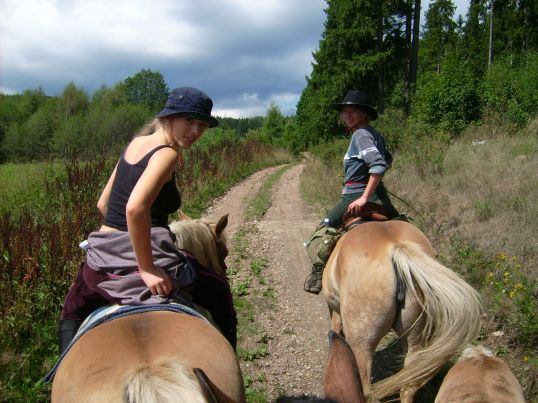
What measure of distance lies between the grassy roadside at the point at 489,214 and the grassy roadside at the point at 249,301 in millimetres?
2487

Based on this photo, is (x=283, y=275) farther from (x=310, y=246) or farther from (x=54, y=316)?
(x=54, y=316)

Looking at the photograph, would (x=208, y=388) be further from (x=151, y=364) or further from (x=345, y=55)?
(x=345, y=55)

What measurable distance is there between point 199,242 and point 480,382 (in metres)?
2.15

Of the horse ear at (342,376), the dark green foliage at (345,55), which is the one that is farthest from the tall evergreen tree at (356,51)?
the horse ear at (342,376)

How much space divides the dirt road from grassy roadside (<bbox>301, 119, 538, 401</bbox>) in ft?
6.23

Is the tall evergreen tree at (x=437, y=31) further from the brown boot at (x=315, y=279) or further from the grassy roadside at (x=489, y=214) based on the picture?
the brown boot at (x=315, y=279)

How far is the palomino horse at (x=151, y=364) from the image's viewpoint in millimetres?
1534

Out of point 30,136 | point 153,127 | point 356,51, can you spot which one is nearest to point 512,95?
point 356,51

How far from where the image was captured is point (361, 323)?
334cm

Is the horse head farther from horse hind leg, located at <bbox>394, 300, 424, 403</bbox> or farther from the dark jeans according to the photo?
the dark jeans

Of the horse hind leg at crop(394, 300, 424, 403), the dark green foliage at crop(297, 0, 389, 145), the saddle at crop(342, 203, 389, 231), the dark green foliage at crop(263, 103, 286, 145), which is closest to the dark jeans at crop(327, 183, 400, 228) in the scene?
the saddle at crop(342, 203, 389, 231)

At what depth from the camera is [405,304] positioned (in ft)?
10.5

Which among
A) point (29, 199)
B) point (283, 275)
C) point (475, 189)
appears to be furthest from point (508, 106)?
point (29, 199)

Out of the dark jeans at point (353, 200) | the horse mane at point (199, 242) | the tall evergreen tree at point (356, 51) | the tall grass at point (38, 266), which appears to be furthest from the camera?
the tall evergreen tree at point (356, 51)
